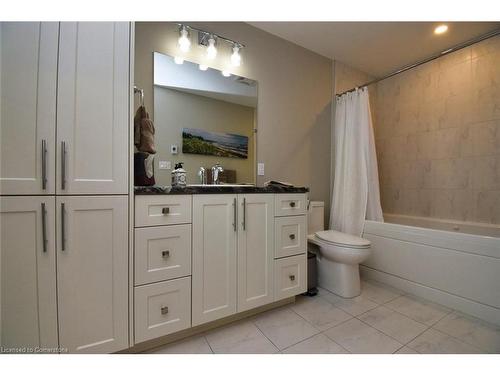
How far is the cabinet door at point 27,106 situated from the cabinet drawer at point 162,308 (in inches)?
25.9

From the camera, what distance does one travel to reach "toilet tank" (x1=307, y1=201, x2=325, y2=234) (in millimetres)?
2127

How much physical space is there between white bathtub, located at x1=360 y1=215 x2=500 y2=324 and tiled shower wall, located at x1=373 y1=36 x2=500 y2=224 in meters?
0.30

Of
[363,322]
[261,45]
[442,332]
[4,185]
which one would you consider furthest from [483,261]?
[4,185]

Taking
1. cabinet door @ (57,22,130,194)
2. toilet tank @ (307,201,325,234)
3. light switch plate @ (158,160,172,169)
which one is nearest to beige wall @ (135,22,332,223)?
toilet tank @ (307,201,325,234)

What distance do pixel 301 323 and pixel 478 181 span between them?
2.15 m

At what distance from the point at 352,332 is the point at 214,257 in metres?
0.97

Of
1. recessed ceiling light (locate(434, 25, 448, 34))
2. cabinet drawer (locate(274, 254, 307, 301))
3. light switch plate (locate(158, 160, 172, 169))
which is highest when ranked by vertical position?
recessed ceiling light (locate(434, 25, 448, 34))

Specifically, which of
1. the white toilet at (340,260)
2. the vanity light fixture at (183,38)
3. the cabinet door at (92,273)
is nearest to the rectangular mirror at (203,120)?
the vanity light fixture at (183,38)

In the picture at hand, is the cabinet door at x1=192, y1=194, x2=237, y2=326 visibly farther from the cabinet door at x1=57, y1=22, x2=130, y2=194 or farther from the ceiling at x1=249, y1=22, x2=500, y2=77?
the ceiling at x1=249, y1=22, x2=500, y2=77

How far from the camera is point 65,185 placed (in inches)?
36.2

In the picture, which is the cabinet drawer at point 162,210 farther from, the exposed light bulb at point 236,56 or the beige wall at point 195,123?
the exposed light bulb at point 236,56

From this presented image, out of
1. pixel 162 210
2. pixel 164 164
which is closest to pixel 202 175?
pixel 164 164

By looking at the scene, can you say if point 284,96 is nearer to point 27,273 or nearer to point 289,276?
point 289,276

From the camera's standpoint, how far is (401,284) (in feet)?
5.95
